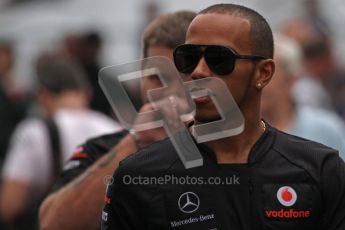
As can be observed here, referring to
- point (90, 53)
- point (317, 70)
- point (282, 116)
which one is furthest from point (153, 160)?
point (317, 70)

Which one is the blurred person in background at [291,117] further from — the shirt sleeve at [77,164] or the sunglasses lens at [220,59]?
the sunglasses lens at [220,59]

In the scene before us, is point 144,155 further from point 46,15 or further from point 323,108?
point 46,15

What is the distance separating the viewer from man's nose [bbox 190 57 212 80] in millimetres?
3953

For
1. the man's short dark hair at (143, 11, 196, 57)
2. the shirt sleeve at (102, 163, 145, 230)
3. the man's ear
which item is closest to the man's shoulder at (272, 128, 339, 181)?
the man's ear

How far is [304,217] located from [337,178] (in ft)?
0.60

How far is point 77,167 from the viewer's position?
5.18 m

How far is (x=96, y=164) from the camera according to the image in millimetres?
4969

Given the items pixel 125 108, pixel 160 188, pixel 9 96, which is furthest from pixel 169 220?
pixel 9 96

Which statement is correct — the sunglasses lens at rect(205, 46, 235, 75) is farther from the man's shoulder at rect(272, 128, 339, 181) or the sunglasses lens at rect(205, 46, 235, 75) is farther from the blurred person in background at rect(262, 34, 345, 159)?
the blurred person in background at rect(262, 34, 345, 159)

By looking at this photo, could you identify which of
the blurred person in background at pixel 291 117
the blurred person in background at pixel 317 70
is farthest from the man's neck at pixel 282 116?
the blurred person in background at pixel 317 70

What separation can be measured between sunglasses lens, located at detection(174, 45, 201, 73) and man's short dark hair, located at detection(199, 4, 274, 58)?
0.17m

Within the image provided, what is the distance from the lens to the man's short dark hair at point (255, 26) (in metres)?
4.05

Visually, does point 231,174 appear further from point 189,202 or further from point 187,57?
point 187,57

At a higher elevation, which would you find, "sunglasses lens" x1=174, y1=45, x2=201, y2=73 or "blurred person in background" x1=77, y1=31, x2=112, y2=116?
"sunglasses lens" x1=174, y1=45, x2=201, y2=73
